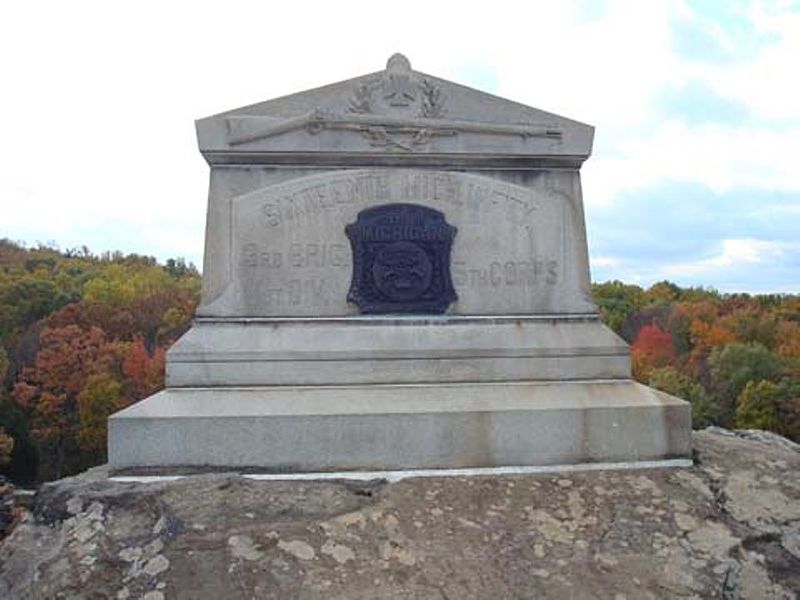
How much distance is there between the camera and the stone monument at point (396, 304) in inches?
191

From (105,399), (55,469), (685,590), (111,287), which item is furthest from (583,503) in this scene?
(111,287)

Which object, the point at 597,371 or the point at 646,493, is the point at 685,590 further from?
the point at 597,371

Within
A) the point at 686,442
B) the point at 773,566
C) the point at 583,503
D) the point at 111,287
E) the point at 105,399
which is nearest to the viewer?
the point at 773,566

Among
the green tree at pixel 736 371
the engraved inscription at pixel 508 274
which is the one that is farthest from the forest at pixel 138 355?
the engraved inscription at pixel 508 274

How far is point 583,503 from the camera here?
180 inches

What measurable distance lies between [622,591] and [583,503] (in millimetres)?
666

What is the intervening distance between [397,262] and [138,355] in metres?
30.0

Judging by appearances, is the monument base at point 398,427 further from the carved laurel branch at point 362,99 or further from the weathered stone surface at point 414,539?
the carved laurel branch at point 362,99

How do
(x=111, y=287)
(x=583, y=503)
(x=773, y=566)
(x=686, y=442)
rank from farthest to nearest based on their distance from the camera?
(x=111, y=287) → (x=686, y=442) → (x=583, y=503) → (x=773, y=566)

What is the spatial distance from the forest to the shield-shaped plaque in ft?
83.8

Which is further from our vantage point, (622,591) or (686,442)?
(686,442)

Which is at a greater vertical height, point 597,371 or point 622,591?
point 597,371

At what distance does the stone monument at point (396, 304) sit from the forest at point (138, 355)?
25.2m

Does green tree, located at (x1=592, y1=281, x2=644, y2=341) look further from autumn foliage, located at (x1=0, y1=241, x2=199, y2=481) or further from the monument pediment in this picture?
the monument pediment
